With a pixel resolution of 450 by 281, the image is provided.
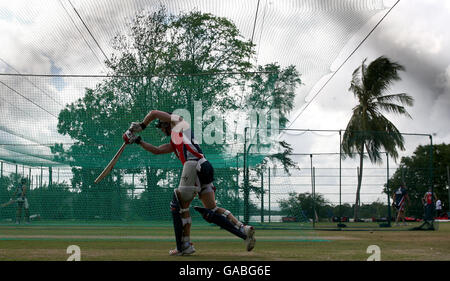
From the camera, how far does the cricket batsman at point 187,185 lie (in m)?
6.41

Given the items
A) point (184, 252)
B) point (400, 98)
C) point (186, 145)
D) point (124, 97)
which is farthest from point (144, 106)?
point (400, 98)

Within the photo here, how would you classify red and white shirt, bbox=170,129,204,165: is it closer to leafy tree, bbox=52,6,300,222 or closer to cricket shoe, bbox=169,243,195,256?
cricket shoe, bbox=169,243,195,256

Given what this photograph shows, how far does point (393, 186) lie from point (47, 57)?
13329 millimetres

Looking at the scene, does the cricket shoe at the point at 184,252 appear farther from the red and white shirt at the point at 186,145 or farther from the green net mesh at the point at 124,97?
the green net mesh at the point at 124,97

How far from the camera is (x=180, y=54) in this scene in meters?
17.8

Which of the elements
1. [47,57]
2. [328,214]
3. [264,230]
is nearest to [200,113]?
[264,230]

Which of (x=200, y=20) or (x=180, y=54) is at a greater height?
(x=200, y=20)

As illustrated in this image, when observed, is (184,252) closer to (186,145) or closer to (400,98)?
(186,145)

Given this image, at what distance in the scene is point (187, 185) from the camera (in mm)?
6453

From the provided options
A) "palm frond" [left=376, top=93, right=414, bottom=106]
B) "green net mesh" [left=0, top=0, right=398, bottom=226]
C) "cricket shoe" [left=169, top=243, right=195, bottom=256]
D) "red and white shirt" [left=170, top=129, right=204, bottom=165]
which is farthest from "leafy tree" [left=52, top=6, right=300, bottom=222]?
"palm frond" [left=376, top=93, right=414, bottom=106]

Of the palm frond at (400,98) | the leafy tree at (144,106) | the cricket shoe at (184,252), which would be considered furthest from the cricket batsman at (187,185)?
the palm frond at (400,98)

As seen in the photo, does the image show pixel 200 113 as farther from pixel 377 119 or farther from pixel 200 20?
pixel 377 119

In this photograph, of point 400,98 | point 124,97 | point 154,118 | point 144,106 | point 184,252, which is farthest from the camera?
point 400,98
